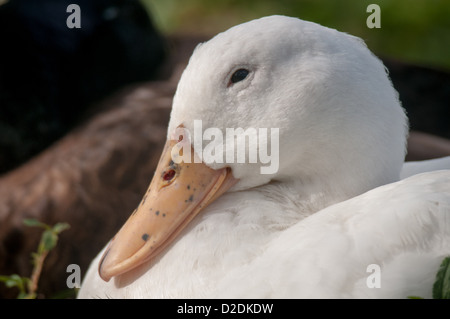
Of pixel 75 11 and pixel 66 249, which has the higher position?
pixel 75 11

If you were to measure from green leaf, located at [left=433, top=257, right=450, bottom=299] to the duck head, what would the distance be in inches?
14.1

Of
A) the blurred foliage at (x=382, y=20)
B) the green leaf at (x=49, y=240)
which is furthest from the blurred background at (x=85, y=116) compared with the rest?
the blurred foliage at (x=382, y=20)

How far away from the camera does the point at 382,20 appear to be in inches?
217

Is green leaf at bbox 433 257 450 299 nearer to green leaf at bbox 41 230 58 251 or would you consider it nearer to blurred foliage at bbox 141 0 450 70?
green leaf at bbox 41 230 58 251

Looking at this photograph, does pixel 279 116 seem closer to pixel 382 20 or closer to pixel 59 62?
pixel 59 62

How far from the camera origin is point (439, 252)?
162 centimetres

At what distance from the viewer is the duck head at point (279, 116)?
5.83 feet

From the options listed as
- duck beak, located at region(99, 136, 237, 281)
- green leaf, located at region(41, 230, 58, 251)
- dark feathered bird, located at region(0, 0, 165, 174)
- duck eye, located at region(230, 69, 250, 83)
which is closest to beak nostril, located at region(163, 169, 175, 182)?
duck beak, located at region(99, 136, 237, 281)

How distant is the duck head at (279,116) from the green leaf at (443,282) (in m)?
0.36

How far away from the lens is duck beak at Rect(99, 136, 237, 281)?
6.15 ft

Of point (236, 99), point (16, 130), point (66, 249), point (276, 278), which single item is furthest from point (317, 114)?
point (16, 130)

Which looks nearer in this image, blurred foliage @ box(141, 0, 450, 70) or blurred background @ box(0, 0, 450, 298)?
blurred background @ box(0, 0, 450, 298)

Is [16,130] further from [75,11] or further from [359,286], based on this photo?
[359,286]
